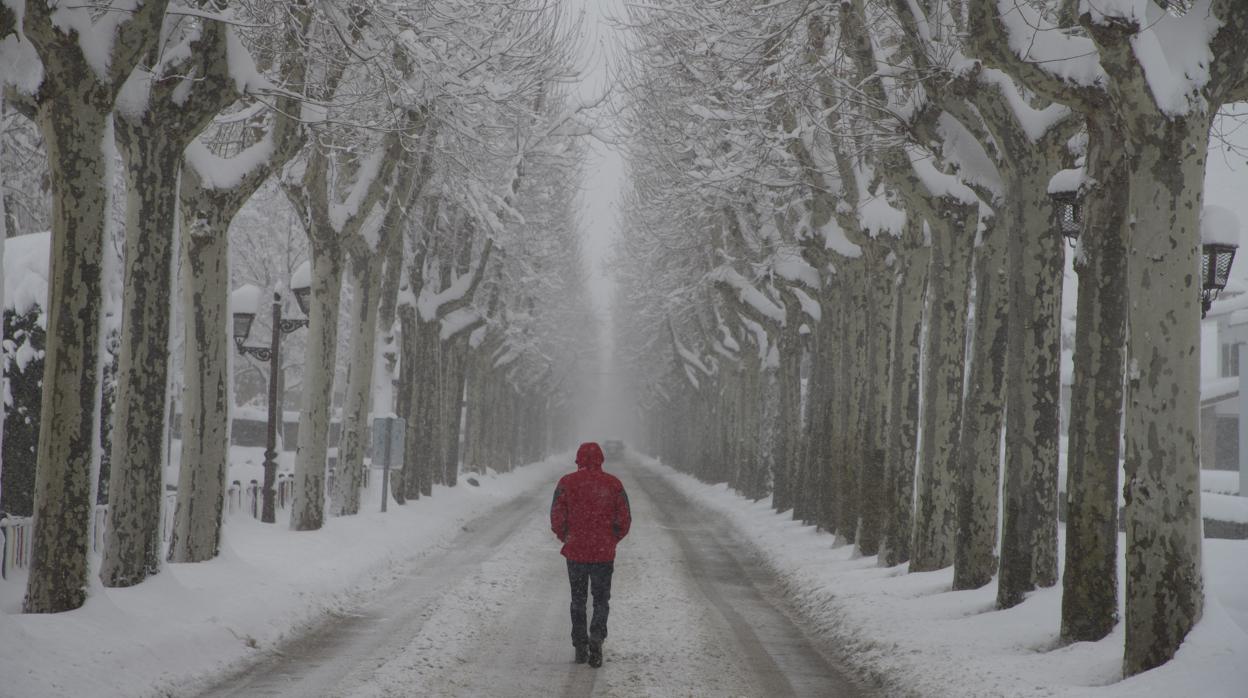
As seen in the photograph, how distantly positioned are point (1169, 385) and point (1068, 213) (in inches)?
136

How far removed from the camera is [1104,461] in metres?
8.74

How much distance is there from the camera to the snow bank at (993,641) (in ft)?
23.6

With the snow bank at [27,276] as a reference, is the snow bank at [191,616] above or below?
below

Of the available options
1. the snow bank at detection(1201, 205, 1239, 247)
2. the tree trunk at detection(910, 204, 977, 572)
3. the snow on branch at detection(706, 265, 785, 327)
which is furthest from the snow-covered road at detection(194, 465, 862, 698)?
the snow on branch at detection(706, 265, 785, 327)

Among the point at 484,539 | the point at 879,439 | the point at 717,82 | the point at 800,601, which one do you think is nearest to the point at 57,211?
the point at 800,601

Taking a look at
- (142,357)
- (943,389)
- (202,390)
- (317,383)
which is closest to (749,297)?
(317,383)

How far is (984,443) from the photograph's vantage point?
38.9ft

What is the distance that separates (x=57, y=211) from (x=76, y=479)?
1.98 metres

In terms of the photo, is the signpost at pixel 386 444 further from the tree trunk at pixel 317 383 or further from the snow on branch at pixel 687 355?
the snow on branch at pixel 687 355

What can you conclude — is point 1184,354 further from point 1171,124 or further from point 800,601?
point 800,601

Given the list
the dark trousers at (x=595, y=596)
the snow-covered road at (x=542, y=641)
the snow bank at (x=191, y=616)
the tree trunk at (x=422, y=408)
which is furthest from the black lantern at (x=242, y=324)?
the dark trousers at (x=595, y=596)

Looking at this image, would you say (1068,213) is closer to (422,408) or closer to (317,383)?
(317,383)

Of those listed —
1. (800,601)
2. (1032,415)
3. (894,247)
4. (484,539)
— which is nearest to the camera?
(1032,415)

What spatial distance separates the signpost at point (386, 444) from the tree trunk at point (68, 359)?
13490 millimetres
